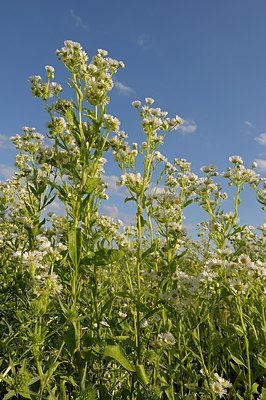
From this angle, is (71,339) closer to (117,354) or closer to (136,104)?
(117,354)

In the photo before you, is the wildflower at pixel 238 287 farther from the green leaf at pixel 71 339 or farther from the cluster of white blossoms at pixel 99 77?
the cluster of white blossoms at pixel 99 77

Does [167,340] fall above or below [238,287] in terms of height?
below

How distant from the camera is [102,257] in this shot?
7.88 ft

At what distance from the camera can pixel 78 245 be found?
92.5 inches

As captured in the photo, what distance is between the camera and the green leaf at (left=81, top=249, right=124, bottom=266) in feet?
7.76

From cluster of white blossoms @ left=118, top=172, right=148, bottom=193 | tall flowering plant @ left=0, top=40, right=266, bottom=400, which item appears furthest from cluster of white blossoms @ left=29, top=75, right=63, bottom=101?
cluster of white blossoms @ left=118, top=172, right=148, bottom=193

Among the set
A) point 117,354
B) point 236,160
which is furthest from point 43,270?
point 236,160

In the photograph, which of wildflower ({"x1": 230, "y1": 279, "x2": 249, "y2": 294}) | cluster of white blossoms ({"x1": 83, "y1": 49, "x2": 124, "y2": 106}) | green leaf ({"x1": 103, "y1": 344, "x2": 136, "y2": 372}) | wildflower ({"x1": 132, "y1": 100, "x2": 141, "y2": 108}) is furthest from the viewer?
wildflower ({"x1": 132, "y1": 100, "x2": 141, "y2": 108})

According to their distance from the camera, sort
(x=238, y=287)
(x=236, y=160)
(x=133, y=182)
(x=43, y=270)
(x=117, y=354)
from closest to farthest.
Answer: (x=117, y=354) < (x=238, y=287) < (x=43, y=270) < (x=133, y=182) < (x=236, y=160)

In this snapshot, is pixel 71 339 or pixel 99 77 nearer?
pixel 71 339

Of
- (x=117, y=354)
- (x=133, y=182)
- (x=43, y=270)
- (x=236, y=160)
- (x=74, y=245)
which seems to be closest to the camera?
(x=117, y=354)

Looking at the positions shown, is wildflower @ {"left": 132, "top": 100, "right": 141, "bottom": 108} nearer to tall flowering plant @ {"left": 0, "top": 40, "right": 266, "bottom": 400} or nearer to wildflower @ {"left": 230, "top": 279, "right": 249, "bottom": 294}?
tall flowering plant @ {"left": 0, "top": 40, "right": 266, "bottom": 400}

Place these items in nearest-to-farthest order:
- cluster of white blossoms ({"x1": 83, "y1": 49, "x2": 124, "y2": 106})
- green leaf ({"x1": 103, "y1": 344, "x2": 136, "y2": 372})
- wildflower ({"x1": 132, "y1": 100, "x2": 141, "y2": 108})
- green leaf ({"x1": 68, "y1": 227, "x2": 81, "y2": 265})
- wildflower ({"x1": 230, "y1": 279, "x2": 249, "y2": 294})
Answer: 1. green leaf ({"x1": 103, "y1": 344, "x2": 136, "y2": 372})
2. green leaf ({"x1": 68, "y1": 227, "x2": 81, "y2": 265})
3. wildflower ({"x1": 230, "y1": 279, "x2": 249, "y2": 294})
4. cluster of white blossoms ({"x1": 83, "y1": 49, "x2": 124, "y2": 106})
5. wildflower ({"x1": 132, "y1": 100, "x2": 141, "y2": 108})

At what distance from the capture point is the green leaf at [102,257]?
7.76 ft
